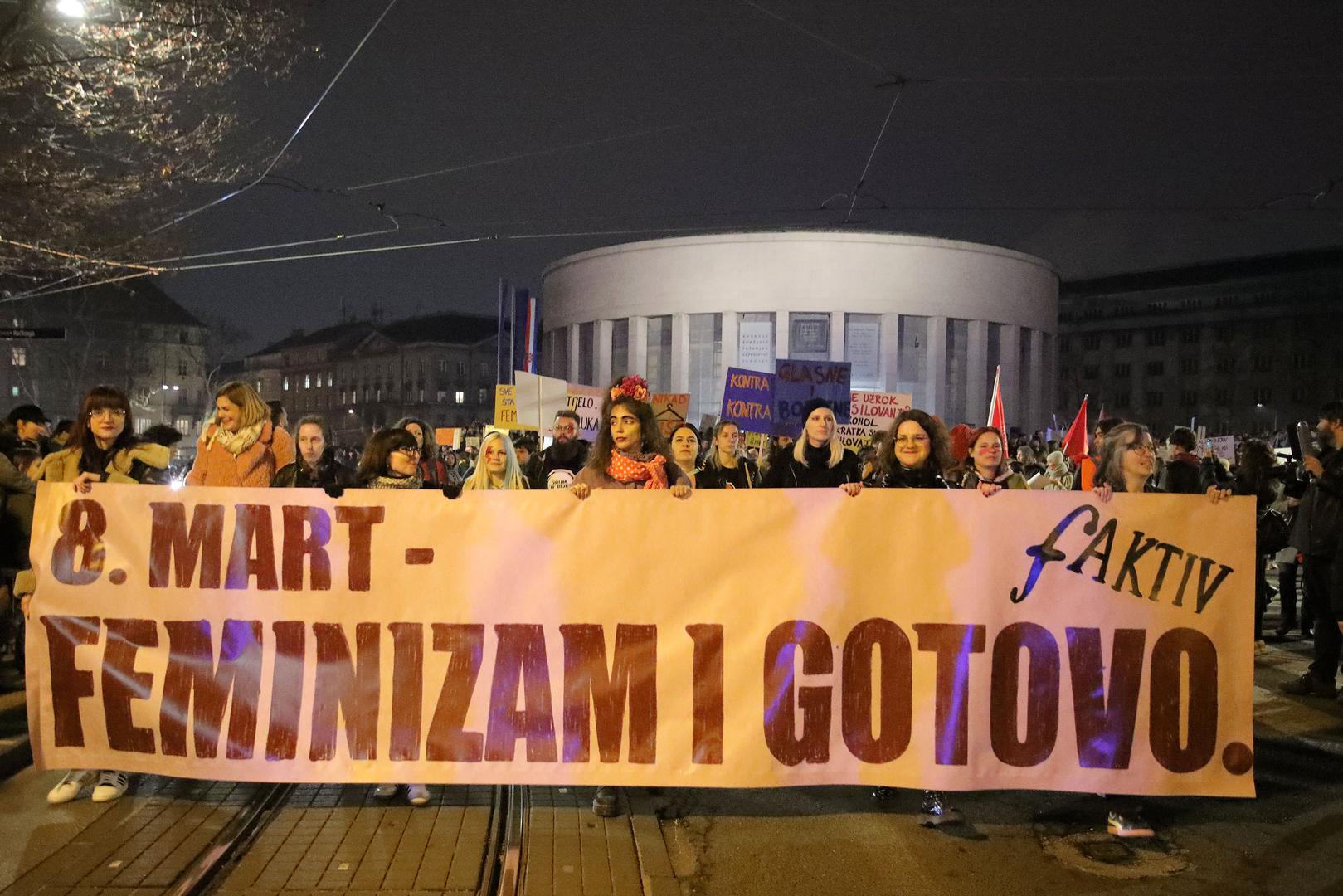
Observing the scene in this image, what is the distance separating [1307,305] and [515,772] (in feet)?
279

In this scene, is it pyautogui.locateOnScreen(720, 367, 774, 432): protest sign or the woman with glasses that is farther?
pyautogui.locateOnScreen(720, 367, 774, 432): protest sign

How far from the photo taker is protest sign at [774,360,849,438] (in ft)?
40.8

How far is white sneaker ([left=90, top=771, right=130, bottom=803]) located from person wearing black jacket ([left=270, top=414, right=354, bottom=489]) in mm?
1556

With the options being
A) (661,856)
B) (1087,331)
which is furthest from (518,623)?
(1087,331)

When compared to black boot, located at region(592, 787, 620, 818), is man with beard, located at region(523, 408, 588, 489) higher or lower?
higher

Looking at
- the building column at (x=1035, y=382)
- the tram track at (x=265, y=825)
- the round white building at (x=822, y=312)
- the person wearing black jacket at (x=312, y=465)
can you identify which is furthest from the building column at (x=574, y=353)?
the tram track at (x=265, y=825)

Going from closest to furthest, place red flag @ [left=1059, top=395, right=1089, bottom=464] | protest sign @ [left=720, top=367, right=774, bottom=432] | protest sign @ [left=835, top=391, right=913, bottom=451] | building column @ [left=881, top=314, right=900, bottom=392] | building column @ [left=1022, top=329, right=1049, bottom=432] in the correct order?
1. red flag @ [left=1059, top=395, right=1089, bottom=464]
2. protest sign @ [left=720, top=367, right=774, bottom=432]
3. protest sign @ [left=835, top=391, right=913, bottom=451]
4. building column @ [left=881, top=314, right=900, bottom=392]
5. building column @ [left=1022, top=329, right=1049, bottom=432]

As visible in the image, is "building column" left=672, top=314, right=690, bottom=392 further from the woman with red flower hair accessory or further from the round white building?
the woman with red flower hair accessory

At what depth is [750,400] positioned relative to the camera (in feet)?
41.5

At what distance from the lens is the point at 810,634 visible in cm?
454

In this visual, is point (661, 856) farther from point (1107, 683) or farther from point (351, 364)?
point (351, 364)

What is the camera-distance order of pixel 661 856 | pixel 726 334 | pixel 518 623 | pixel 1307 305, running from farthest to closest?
pixel 1307 305 → pixel 726 334 → pixel 518 623 → pixel 661 856

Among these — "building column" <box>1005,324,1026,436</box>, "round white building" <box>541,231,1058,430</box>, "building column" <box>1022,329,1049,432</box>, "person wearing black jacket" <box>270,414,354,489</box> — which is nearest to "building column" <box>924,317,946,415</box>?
"round white building" <box>541,231,1058,430</box>

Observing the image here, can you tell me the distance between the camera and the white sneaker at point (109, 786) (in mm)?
4844
